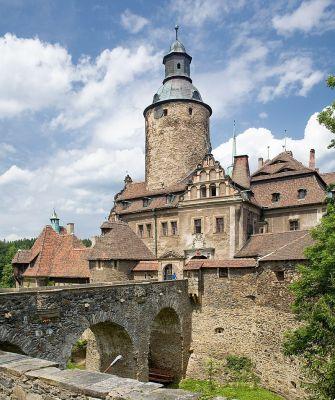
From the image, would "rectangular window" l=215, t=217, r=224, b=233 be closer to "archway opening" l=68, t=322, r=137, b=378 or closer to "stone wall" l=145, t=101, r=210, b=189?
"stone wall" l=145, t=101, r=210, b=189

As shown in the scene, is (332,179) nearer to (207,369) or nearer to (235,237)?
(235,237)

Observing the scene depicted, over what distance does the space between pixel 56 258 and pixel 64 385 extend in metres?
29.6

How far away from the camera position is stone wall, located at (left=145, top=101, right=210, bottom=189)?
33031mm

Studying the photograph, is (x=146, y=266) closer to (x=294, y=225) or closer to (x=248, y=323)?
(x=248, y=323)

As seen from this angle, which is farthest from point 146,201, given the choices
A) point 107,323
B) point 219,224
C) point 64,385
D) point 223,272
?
point 64,385

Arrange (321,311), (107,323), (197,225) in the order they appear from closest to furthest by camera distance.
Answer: (321,311), (107,323), (197,225)

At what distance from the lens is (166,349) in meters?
23.8

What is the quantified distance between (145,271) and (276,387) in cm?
1179

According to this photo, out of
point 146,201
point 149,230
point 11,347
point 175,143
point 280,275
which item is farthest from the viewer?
point 175,143

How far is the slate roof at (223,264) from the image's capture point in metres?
21.8

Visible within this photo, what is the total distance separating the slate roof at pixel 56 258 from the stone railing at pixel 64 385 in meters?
23.7

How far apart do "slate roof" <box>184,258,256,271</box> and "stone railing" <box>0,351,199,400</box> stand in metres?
17.2

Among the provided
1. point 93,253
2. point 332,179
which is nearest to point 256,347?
point 93,253

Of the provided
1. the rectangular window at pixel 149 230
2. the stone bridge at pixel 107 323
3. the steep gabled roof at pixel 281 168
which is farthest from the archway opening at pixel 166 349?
the steep gabled roof at pixel 281 168
